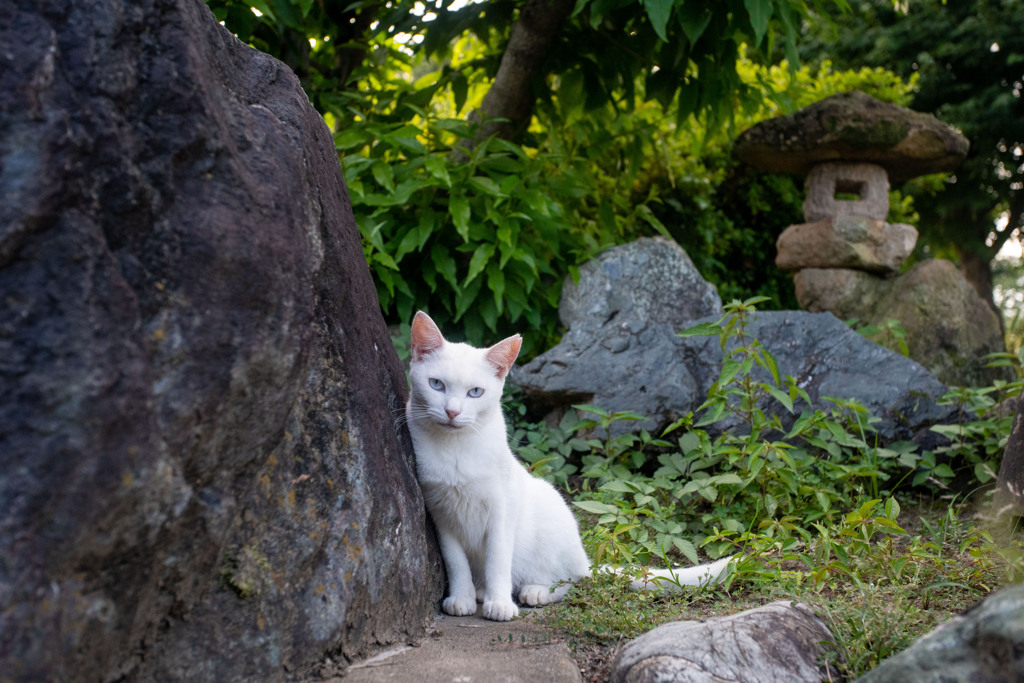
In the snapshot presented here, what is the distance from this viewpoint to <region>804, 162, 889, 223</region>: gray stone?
6.61m

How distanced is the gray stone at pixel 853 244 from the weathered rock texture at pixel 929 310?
0.31ft

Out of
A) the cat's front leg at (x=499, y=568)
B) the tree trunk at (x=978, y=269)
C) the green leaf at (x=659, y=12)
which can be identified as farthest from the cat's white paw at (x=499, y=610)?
the tree trunk at (x=978, y=269)

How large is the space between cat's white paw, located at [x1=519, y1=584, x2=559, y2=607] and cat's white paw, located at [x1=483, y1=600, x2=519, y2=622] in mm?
215

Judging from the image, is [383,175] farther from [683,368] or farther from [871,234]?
[871,234]

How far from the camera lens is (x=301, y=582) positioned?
1784 mm

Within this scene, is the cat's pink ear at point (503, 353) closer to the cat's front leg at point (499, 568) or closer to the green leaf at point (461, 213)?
the cat's front leg at point (499, 568)

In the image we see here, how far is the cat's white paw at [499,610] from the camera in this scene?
2551 millimetres

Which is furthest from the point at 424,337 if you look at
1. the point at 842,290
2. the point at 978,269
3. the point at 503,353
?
the point at 978,269

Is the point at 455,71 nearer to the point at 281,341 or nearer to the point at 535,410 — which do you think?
the point at 535,410

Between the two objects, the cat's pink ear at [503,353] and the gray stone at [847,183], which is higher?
the gray stone at [847,183]

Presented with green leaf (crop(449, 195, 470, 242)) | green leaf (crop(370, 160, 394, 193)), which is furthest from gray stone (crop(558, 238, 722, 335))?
green leaf (crop(370, 160, 394, 193))

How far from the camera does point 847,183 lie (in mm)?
6707

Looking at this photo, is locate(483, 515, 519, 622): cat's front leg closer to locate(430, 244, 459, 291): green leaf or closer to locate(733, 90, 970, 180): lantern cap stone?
locate(430, 244, 459, 291): green leaf

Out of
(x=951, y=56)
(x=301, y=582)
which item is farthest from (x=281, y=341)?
(x=951, y=56)
